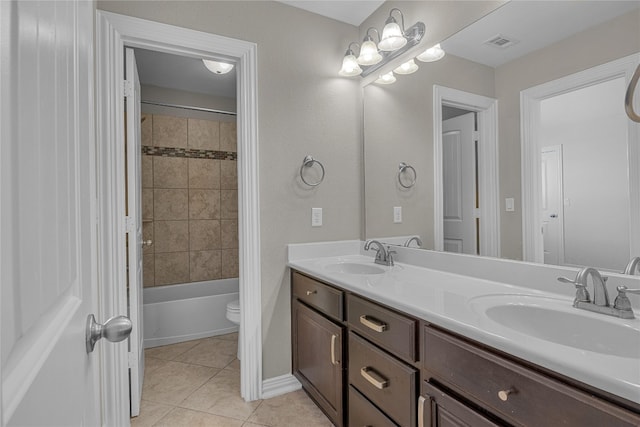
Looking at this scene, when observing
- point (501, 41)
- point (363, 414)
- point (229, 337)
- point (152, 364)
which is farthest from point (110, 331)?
point (229, 337)

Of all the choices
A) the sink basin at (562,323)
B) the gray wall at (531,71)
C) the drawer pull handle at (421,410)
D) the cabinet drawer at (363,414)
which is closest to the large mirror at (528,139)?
the gray wall at (531,71)

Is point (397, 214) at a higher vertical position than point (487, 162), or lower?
lower

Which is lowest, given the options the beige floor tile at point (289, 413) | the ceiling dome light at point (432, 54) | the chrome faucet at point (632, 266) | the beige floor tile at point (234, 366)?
the beige floor tile at point (289, 413)

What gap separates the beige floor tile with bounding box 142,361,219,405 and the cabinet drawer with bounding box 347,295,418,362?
51.8 inches

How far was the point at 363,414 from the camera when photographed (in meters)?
1.38

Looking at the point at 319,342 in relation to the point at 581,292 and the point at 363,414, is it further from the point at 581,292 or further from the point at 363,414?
the point at 581,292

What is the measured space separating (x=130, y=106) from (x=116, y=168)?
371 mm

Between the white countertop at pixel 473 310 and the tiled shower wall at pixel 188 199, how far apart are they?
1.84 m

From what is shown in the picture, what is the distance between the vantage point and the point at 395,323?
1190 millimetres

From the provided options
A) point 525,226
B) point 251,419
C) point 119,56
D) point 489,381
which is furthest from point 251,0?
point 251,419

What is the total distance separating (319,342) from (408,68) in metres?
1.65

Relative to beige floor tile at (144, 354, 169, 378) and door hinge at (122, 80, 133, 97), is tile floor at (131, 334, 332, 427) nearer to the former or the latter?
beige floor tile at (144, 354, 169, 378)

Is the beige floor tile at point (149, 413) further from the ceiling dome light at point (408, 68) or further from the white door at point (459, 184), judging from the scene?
the ceiling dome light at point (408, 68)

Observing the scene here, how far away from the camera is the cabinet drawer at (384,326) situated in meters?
1.13
